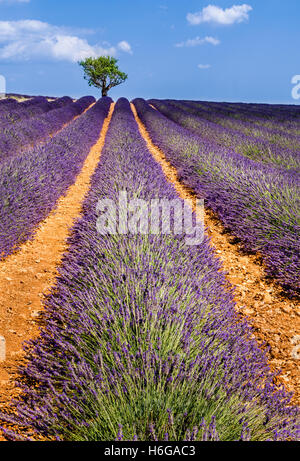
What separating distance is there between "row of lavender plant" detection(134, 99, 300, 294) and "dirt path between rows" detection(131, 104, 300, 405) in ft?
0.44

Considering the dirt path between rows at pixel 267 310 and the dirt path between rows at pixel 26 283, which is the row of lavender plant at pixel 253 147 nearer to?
the dirt path between rows at pixel 267 310

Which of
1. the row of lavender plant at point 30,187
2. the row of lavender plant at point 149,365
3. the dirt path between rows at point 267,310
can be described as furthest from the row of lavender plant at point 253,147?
the row of lavender plant at point 149,365

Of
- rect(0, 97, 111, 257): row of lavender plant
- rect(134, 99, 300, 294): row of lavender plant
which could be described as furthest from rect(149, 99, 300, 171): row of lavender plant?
rect(0, 97, 111, 257): row of lavender plant

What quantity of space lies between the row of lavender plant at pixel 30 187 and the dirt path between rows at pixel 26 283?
148 mm

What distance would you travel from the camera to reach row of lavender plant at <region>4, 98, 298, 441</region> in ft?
4.21

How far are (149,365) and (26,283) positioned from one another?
75.7 inches

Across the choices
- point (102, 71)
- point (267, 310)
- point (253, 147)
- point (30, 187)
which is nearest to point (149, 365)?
point (267, 310)

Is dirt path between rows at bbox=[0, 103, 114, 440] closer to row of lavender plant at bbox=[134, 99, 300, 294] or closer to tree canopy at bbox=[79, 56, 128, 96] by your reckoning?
row of lavender plant at bbox=[134, 99, 300, 294]

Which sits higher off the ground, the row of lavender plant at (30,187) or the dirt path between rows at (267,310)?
the row of lavender plant at (30,187)

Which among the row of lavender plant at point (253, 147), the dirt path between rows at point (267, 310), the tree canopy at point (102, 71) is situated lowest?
the dirt path between rows at point (267, 310)

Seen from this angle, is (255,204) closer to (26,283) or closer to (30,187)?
(26,283)

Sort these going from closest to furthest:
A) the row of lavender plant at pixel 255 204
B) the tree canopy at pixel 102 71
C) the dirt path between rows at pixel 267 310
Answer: the dirt path between rows at pixel 267 310
the row of lavender plant at pixel 255 204
the tree canopy at pixel 102 71

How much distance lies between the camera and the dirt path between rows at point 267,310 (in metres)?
2.13

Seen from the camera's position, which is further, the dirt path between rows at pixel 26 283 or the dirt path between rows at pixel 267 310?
the dirt path between rows at pixel 267 310
